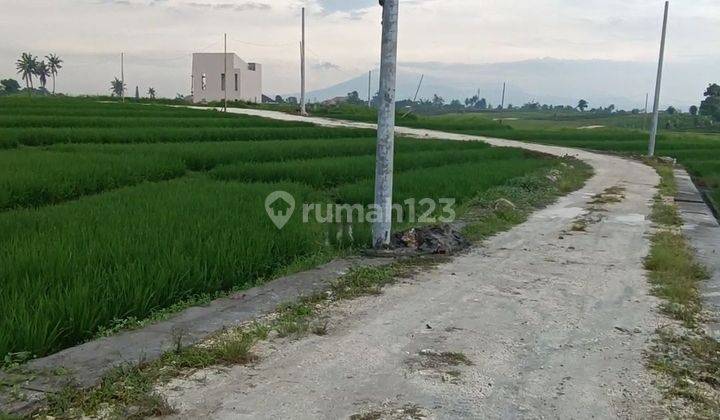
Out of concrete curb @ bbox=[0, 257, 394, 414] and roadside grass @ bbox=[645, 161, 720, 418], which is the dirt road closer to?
roadside grass @ bbox=[645, 161, 720, 418]

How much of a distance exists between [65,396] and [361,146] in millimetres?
15981

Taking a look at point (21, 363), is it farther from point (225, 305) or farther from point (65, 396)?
point (225, 305)

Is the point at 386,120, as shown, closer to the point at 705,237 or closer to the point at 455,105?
the point at 705,237

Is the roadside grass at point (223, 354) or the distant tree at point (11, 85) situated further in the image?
the distant tree at point (11, 85)

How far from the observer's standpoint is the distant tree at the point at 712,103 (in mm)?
58969

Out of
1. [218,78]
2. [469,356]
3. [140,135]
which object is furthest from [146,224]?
[218,78]

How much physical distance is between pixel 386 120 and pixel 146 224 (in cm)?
256

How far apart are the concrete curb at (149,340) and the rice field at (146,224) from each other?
0.68 feet

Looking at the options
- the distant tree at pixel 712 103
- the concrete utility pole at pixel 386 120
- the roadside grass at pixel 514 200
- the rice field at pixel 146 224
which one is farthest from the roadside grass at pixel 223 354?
the distant tree at pixel 712 103

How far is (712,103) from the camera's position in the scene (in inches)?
2409

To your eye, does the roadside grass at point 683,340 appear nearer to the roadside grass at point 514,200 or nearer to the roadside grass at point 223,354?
the roadside grass at point 223,354

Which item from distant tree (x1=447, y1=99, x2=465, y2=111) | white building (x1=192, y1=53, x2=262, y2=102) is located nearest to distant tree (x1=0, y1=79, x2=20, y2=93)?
white building (x1=192, y1=53, x2=262, y2=102)

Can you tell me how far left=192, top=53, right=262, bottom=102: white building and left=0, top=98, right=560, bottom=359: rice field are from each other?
47.0m

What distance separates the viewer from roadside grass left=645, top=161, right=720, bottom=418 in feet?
10.9
